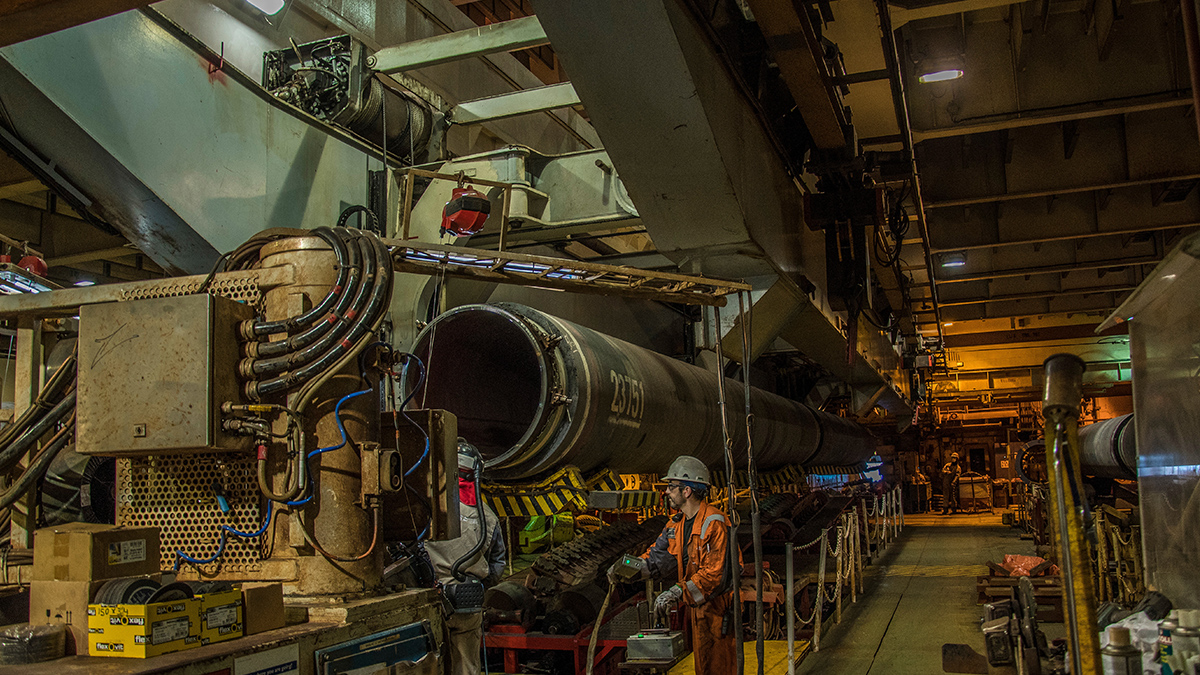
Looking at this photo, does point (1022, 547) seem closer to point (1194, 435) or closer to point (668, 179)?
point (668, 179)

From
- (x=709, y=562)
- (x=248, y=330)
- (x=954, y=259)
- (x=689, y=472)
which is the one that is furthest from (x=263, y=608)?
(x=954, y=259)

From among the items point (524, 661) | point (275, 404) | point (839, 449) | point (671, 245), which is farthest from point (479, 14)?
point (275, 404)

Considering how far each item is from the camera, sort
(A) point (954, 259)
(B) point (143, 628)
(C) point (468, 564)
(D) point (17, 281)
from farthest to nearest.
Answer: (A) point (954, 259), (C) point (468, 564), (D) point (17, 281), (B) point (143, 628)

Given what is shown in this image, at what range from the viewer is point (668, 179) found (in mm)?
5715

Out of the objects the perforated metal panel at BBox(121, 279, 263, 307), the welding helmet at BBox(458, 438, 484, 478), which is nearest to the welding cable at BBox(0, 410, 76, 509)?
the perforated metal panel at BBox(121, 279, 263, 307)

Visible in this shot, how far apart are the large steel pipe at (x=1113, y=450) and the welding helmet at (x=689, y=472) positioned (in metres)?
3.49

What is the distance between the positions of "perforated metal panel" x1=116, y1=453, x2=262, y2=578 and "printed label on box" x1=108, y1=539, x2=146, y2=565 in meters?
0.45

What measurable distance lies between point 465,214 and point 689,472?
8.52 feet

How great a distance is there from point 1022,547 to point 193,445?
14646mm

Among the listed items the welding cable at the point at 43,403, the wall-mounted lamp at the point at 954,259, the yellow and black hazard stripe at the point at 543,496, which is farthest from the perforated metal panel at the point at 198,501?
the wall-mounted lamp at the point at 954,259

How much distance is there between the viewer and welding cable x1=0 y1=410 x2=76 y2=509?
3.54 m

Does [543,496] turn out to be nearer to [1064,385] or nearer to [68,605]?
[68,605]

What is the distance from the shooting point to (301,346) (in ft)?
11.2

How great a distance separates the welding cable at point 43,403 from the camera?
3.64m
